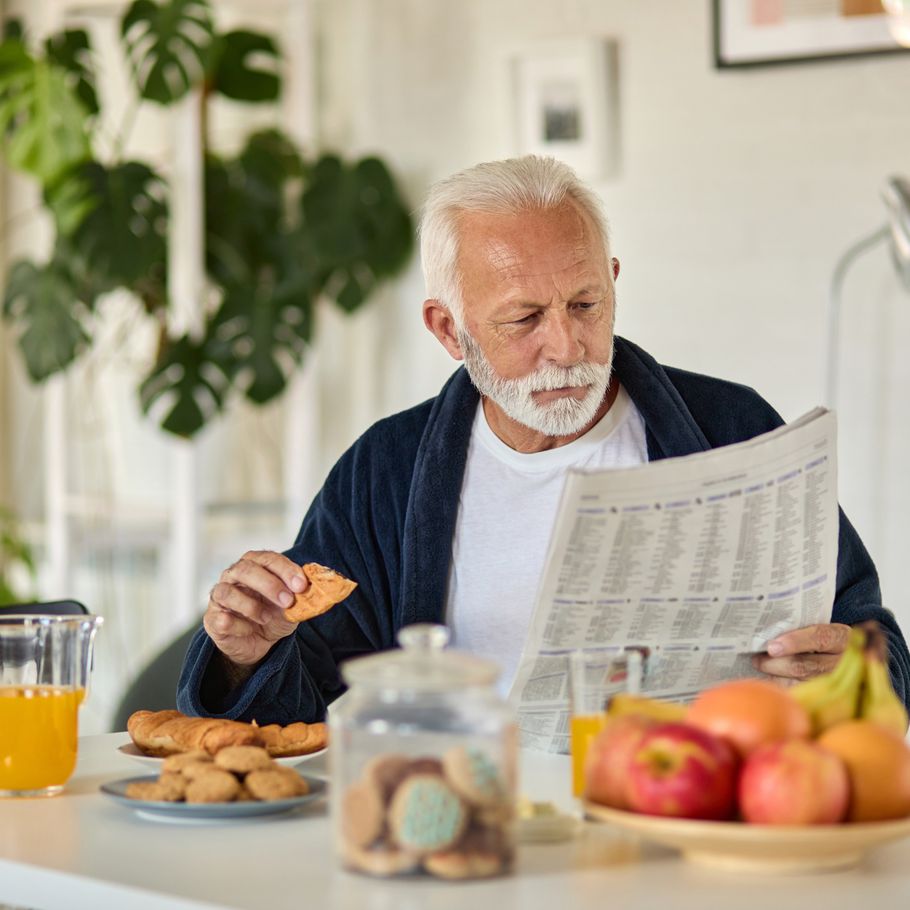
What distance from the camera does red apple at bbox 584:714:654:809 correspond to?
1029 mm

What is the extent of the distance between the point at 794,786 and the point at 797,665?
506 millimetres

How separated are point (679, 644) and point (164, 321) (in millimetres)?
2449

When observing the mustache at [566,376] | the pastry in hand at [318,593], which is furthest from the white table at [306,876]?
the mustache at [566,376]

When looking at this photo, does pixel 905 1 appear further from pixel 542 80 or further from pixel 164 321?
pixel 164 321

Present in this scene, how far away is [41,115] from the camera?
337 cm

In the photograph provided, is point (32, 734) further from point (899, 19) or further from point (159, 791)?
point (899, 19)

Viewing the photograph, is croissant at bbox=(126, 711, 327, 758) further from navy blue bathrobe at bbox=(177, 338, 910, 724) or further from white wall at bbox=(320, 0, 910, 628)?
white wall at bbox=(320, 0, 910, 628)

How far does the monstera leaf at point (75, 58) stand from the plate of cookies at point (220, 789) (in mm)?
2538

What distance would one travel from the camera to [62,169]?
3.40m

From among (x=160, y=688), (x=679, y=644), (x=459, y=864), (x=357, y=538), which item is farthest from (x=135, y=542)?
(x=459, y=864)

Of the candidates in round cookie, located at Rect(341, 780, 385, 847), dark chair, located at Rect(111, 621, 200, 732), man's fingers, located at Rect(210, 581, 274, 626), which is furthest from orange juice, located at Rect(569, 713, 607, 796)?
dark chair, located at Rect(111, 621, 200, 732)

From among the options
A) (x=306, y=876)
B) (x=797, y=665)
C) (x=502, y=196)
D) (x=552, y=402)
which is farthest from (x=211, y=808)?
(x=502, y=196)

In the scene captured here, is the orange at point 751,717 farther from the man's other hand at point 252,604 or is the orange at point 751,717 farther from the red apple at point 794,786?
the man's other hand at point 252,604

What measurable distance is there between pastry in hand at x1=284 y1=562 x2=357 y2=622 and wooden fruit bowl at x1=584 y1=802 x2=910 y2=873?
0.44 m
